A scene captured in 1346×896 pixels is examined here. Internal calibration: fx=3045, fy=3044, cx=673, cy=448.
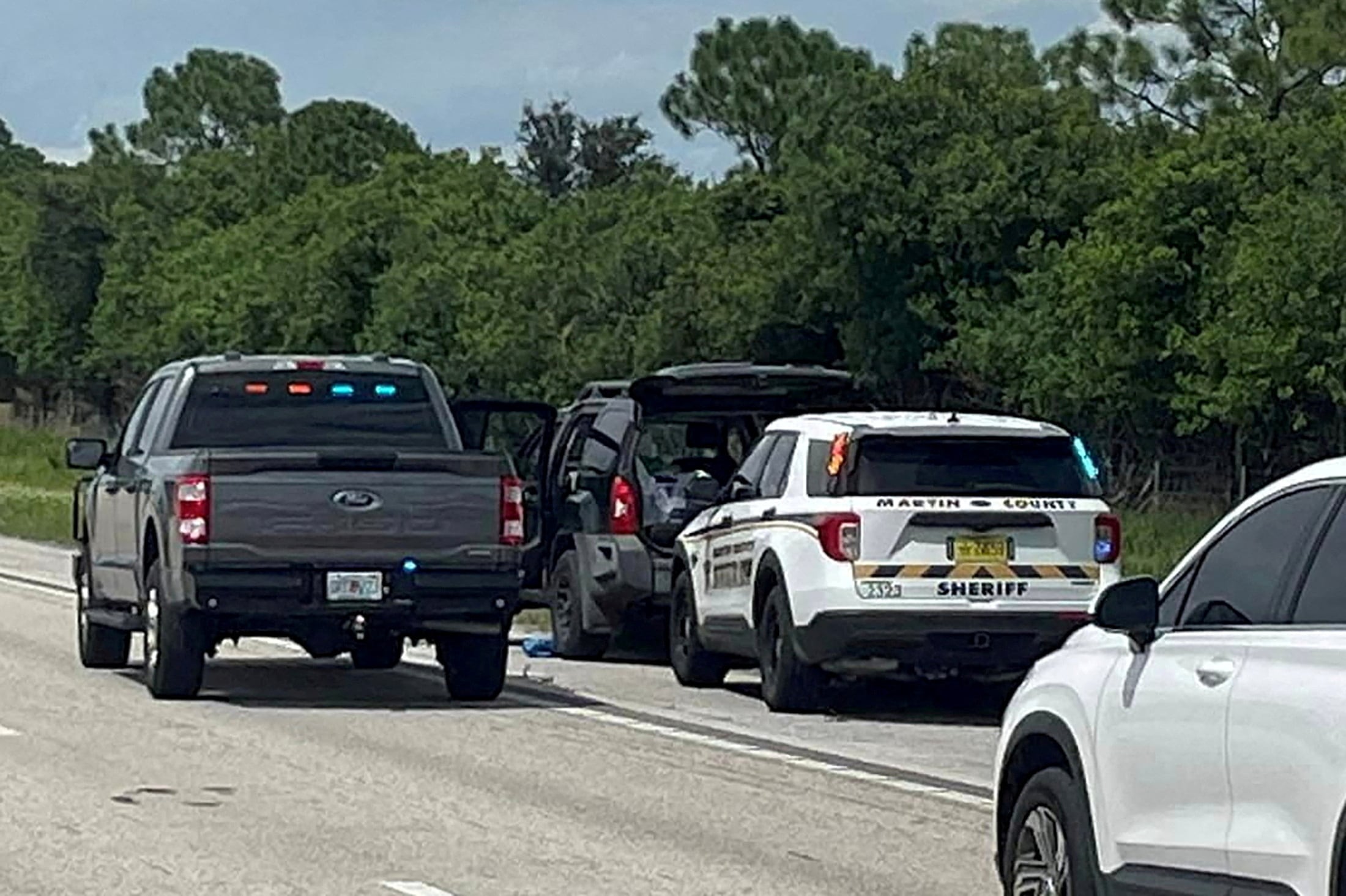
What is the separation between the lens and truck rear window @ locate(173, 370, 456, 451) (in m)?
19.3

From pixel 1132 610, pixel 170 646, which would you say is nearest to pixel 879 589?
pixel 170 646

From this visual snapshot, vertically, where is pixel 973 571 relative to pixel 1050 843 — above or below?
above

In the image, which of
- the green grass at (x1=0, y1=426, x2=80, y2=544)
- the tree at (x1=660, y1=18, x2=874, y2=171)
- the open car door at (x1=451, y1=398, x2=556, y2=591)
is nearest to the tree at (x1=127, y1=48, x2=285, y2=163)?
the green grass at (x1=0, y1=426, x2=80, y2=544)

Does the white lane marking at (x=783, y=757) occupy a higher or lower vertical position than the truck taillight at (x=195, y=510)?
lower

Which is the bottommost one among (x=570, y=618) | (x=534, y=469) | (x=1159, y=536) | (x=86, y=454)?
(x=570, y=618)

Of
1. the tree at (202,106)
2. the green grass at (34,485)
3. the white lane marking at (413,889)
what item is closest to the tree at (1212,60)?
the green grass at (34,485)

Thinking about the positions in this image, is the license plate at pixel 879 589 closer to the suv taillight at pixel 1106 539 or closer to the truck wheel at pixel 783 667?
the truck wheel at pixel 783 667

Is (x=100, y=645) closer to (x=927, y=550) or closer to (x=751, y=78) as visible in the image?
(x=927, y=550)

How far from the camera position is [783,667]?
1766 cm

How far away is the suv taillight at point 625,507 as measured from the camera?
20562 mm

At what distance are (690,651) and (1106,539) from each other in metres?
3.37

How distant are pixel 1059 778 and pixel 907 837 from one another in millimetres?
3809

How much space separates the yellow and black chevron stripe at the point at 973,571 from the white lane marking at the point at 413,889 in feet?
20.5

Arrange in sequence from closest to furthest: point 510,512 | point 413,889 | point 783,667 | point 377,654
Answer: point 413,889 → point 783,667 → point 510,512 → point 377,654
